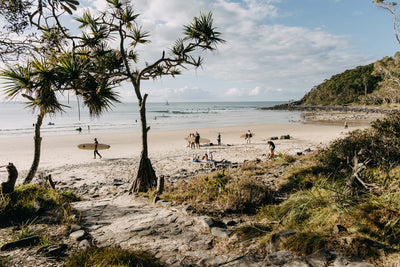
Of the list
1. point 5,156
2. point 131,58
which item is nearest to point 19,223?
point 131,58

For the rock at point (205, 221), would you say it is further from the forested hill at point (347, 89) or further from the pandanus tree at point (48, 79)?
the forested hill at point (347, 89)

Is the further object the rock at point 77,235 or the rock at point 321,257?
the rock at point 77,235

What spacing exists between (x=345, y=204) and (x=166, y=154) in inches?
586

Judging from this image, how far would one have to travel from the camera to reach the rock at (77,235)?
12.4ft

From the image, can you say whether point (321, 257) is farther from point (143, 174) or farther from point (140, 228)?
point (143, 174)

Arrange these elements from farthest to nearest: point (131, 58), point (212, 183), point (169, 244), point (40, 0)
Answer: point (131, 58)
point (212, 183)
point (40, 0)
point (169, 244)

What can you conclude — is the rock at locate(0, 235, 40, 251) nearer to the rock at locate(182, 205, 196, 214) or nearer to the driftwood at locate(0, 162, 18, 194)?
the driftwood at locate(0, 162, 18, 194)

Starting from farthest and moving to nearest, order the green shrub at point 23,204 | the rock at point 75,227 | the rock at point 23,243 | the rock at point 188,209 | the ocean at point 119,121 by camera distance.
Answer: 1. the ocean at point 119,121
2. the rock at point 188,209
3. the green shrub at point 23,204
4. the rock at point 75,227
5. the rock at point 23,243

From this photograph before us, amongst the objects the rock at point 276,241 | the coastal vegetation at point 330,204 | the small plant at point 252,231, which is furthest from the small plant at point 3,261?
the rock at point 276,241

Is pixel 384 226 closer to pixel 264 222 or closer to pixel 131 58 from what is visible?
pixel 264 222

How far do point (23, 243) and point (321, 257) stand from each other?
4.22 m

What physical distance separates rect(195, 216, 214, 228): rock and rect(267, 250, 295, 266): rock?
1496 millimetres

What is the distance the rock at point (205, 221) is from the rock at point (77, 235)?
81.8 inches

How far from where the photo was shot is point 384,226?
2967 mm
